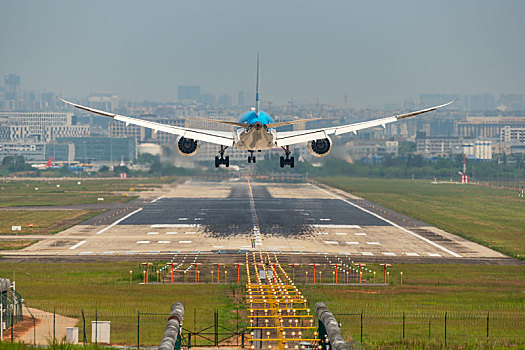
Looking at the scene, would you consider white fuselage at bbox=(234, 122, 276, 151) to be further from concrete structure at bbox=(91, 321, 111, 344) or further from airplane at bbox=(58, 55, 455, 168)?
concrete structure at bbox=(91, 321, 111, 344)

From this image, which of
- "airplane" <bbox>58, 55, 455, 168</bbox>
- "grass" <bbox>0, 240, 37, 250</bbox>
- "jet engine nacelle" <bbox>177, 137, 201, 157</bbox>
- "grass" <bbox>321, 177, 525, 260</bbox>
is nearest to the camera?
"airplane" <bbox>58, 55, 455, 168</bbox>

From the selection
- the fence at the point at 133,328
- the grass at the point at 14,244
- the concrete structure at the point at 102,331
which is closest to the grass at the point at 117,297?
the fence at the point at 133,328

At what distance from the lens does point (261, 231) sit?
329 feet

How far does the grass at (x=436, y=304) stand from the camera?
44969mm

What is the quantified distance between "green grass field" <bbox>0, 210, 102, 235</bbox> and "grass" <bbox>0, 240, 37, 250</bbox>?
350 inches

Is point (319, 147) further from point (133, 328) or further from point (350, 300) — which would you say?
point (133, 328)

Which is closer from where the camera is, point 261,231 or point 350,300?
point 350,300

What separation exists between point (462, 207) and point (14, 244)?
77.2 m

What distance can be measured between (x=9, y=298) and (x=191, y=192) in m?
120

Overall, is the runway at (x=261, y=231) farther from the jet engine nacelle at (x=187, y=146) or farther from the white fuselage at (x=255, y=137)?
the white fuselage at (x=255, y=137)

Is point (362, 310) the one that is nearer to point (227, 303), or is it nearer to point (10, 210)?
point (227, 303)

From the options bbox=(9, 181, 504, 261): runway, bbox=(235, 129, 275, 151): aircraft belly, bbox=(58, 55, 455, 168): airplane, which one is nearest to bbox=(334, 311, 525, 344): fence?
bbox=(235, 129, 275, 151): aircraft belly

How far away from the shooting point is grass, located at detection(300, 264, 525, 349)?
45.0m

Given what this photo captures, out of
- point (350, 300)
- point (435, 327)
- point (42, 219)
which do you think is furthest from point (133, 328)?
point (42, 219)
